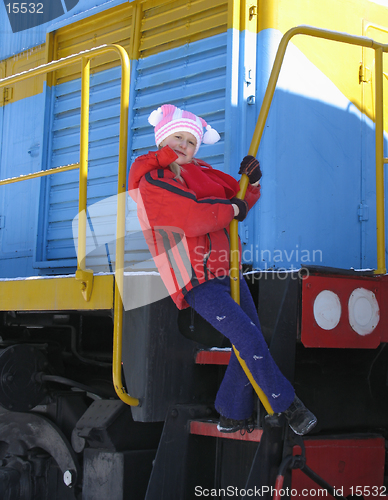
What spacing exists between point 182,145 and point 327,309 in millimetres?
812

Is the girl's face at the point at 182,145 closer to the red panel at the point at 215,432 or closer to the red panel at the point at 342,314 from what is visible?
the red panel at the point at 342,314

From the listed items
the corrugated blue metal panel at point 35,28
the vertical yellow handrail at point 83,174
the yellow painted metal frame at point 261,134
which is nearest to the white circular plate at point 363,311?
the yellow painted metal frame at point 261,134

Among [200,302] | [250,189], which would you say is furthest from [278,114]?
[200,302]

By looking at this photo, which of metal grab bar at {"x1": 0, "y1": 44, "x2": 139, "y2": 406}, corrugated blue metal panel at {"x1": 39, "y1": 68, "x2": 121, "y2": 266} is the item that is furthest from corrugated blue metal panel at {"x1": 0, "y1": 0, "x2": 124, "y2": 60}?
metal grab bar at {"x1": 0, "y1": 44, "x2": 139, "y2": 406}

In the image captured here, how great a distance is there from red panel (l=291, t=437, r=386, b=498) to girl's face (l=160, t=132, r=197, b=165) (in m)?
1.12

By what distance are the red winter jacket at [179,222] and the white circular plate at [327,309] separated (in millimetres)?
359

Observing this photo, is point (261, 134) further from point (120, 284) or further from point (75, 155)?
point (75, 155)

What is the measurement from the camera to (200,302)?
1963mm

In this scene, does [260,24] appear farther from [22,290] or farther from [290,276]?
[22,290]

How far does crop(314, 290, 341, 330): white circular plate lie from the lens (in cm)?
200

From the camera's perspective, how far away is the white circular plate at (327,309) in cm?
200

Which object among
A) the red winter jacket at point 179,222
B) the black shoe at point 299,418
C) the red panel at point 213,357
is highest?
the red winter jacket at point 179,222

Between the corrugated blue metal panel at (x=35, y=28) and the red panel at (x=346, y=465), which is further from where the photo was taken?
the corrugated blue metal panel at (x=35, y=28)

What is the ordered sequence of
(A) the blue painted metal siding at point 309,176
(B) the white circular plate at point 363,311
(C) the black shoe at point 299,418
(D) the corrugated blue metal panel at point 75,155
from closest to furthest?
(C) the black shoe at point 299,418, (B) the white circular plate at point 363,311, (A) the blue painted metal siding at point 309,176, (D) the corrugated blue metal panel at point 75,155
